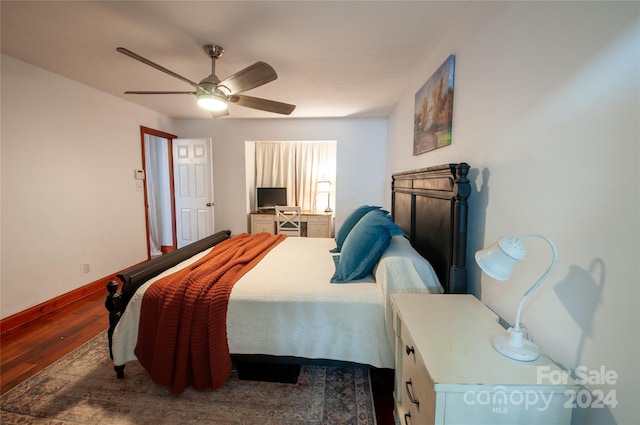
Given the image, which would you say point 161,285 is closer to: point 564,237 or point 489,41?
point 564,237

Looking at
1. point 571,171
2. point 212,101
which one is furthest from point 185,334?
point 571,171

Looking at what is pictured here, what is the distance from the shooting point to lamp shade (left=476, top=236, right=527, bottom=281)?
30.1 inches

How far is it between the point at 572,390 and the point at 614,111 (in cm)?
78

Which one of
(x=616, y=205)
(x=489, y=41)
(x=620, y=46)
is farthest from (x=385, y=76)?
(x=616, y=205)

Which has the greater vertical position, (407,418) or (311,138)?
(311,138)

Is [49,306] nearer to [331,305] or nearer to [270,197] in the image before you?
[331,305]

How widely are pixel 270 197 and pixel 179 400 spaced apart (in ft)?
12.1

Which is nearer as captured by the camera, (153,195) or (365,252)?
(365,252)

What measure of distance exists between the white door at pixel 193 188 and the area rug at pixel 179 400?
2.82m

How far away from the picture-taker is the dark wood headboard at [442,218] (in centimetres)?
138

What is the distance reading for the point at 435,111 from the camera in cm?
205

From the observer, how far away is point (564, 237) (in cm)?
87

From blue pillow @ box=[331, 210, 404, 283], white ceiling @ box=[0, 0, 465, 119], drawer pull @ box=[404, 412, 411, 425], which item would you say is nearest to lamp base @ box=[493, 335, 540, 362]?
drawer pull @ box=[404, 412, 411, 425]

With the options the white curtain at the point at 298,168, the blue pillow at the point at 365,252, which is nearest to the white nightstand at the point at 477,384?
the blue pillow at the point at 365,252
